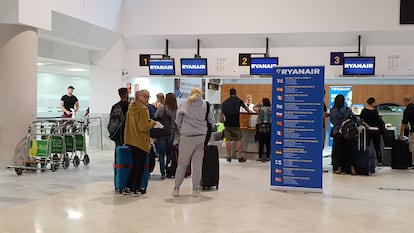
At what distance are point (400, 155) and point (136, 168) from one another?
6206mm

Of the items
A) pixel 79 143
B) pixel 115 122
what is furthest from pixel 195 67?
pixel 115 122

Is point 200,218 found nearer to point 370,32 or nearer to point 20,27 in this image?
point 20,27

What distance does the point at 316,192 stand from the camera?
22.4ft

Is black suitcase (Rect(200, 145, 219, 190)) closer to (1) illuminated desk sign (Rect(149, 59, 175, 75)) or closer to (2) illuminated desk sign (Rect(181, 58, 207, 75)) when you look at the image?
(2) illuminated desk sign (Rect(181, 58, 207, 75))

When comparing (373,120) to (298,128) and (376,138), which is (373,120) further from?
(298,128)

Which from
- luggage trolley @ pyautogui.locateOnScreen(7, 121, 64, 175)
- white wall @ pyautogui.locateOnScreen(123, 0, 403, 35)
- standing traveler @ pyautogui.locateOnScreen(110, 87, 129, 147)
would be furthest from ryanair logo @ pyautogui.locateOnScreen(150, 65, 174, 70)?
standing traveler @ pyautogui.locateOnScreen(110, 87, 129, 147)

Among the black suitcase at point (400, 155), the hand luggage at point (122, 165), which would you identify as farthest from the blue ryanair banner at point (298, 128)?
the black suitcase at point (400, 155)

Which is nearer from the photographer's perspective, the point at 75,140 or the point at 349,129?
the point at 349,129

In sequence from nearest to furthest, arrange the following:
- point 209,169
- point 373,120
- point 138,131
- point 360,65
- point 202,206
Answer: point 202,206 → point 138,131 → point 209,169 → point 373,120 → point 360,65

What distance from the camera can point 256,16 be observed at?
11.6 metres

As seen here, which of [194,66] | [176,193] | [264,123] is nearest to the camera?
[176,193]

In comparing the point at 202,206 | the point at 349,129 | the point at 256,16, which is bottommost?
the point at 202,206

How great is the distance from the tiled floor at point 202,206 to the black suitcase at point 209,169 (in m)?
0.17

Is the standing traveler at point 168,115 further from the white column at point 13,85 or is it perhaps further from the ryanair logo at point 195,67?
the ryanair logo at point 195,67
